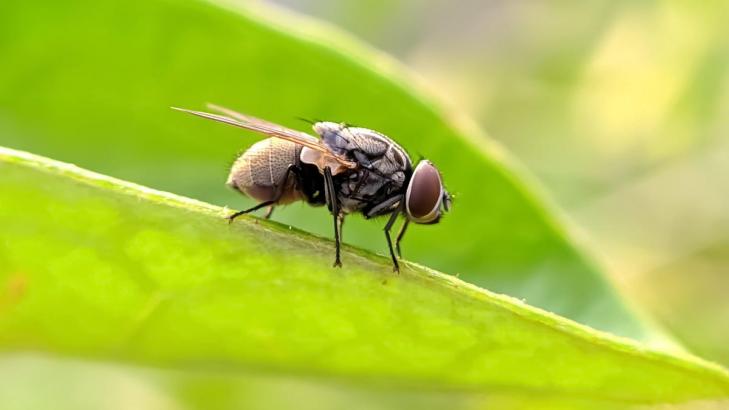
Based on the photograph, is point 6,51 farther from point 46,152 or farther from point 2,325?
point 2,325

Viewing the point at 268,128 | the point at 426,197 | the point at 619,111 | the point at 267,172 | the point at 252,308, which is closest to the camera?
the point at 252,308

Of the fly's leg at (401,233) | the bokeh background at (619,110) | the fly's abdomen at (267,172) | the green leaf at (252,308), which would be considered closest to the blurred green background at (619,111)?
the bokeh background at (619,110)

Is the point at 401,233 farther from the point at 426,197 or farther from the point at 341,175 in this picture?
the point at 341,175

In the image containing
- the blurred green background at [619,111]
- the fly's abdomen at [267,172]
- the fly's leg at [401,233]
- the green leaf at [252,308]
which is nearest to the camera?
the green leaf at [252,308]

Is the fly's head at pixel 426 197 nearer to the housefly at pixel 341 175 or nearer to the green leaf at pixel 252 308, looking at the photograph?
the housefly at pixel 341 175

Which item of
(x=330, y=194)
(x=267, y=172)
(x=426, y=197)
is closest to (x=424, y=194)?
(x=426, y=197)

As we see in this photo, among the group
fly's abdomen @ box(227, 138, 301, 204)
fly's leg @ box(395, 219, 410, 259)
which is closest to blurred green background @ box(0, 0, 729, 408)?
fly's leg @ box(395, 219, 410, 259)

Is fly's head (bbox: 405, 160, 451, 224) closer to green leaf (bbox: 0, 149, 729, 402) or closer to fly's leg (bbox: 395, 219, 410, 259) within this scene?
fly's leg (bbox: 395, 219, 410, 259)
